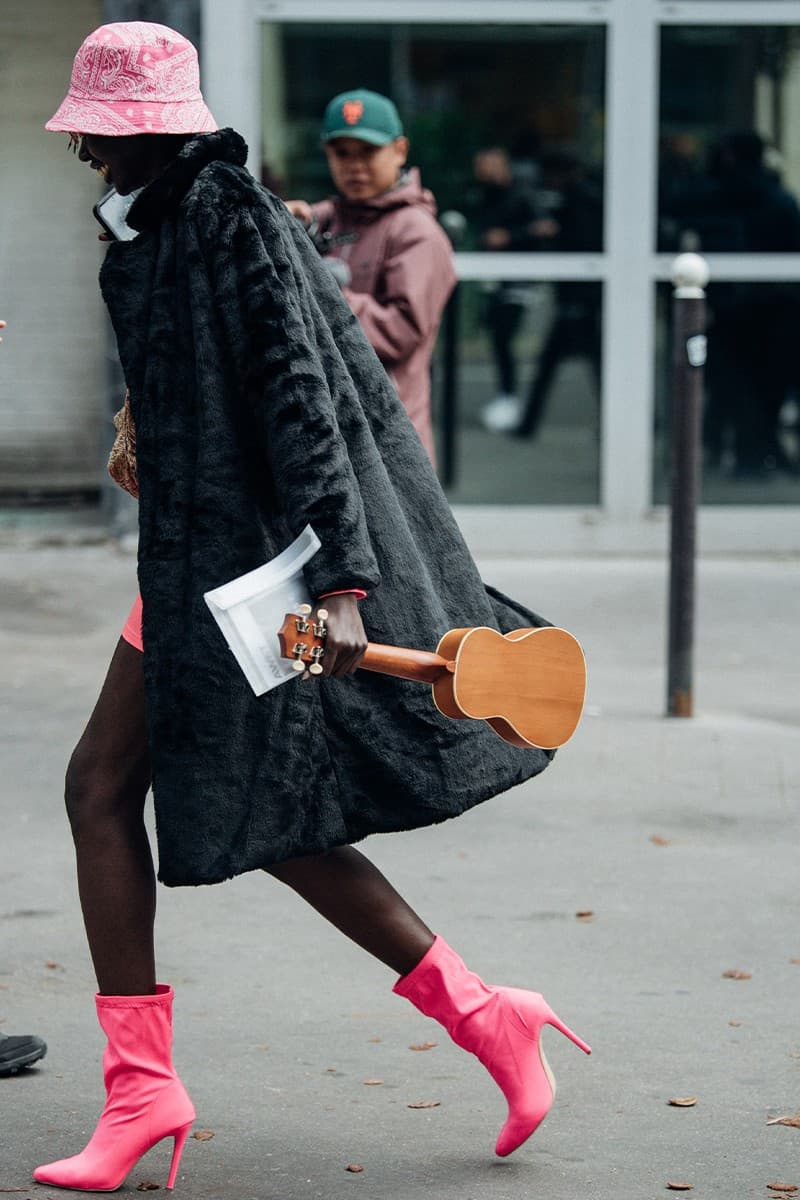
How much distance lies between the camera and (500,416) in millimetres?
9828

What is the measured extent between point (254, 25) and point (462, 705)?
7014 mm

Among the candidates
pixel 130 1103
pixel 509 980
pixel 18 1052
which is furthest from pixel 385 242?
pixel 130 1103

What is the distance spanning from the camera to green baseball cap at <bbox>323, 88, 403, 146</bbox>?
630cm

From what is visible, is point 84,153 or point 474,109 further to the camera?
point 474,109

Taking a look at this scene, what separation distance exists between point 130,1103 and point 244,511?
100 centimetres

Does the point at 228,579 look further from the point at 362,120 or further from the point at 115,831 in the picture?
the point at 362,120

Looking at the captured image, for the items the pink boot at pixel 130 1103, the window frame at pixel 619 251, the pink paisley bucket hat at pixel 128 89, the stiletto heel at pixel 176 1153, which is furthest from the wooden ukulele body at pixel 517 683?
the window frame at pixel 619 251

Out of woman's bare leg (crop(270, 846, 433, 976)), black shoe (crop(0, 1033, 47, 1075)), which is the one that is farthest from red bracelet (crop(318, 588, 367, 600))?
black shoe (crop(0, 1033, 47, 1075))

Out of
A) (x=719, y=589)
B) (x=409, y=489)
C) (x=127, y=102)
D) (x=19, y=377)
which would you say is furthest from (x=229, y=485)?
(x=19, y=377)

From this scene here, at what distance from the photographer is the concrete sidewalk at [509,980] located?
3512 millimetres

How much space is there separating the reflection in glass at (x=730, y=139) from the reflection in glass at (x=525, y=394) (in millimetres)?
624

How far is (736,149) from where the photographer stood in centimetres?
966

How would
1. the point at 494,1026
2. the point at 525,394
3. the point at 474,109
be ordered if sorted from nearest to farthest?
the point at 494,1026, the point at 474,109, the point at 525,394

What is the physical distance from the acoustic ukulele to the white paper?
27 millimetres
